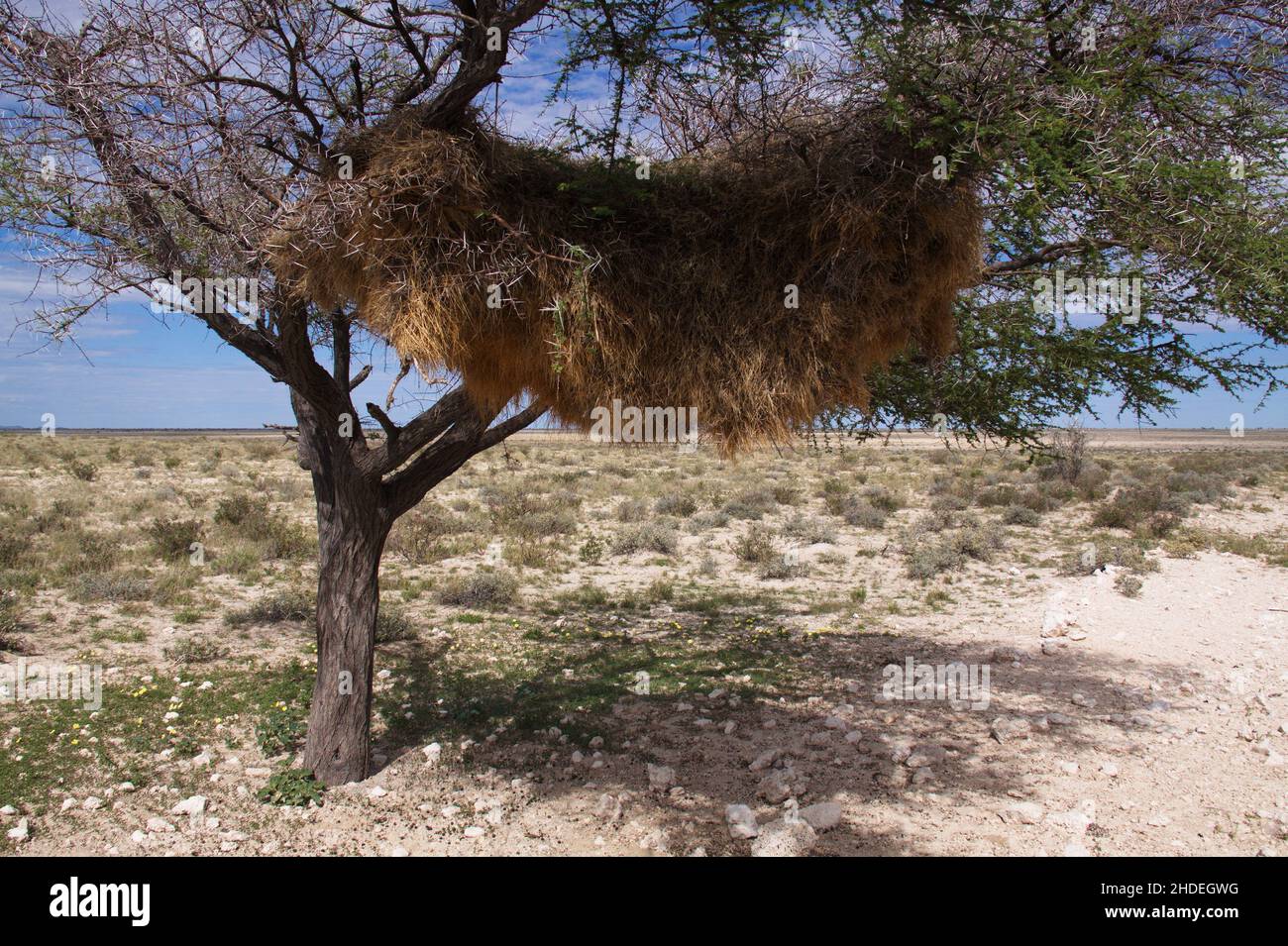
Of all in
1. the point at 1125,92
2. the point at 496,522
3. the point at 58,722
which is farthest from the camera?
the point at 496,522

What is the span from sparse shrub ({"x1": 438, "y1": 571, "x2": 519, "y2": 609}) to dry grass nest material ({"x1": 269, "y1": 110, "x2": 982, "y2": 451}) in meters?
7.91

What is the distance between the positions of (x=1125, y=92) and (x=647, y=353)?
237 centimetres

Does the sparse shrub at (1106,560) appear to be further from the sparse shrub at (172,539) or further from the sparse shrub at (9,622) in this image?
the sparse shrub at (172,539)

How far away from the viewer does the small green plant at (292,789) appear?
5.46m

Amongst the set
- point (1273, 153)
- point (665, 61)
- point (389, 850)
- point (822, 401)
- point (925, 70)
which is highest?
point (665, 61)

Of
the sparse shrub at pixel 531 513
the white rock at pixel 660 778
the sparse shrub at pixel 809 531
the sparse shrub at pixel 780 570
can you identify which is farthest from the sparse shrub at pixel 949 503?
the white rock at pixel 660 778

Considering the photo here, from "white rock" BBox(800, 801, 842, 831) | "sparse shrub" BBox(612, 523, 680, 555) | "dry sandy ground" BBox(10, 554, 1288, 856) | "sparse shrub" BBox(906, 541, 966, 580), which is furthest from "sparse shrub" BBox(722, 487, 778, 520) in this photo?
"white rock" BBox(800, 801, 842, 831)

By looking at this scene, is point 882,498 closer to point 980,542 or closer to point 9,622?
point 980,542

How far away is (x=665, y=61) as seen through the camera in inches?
195

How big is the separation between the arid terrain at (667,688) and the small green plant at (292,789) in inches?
1.1

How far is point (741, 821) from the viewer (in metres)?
5.05

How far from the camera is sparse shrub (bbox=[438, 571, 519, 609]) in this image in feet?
38.4
